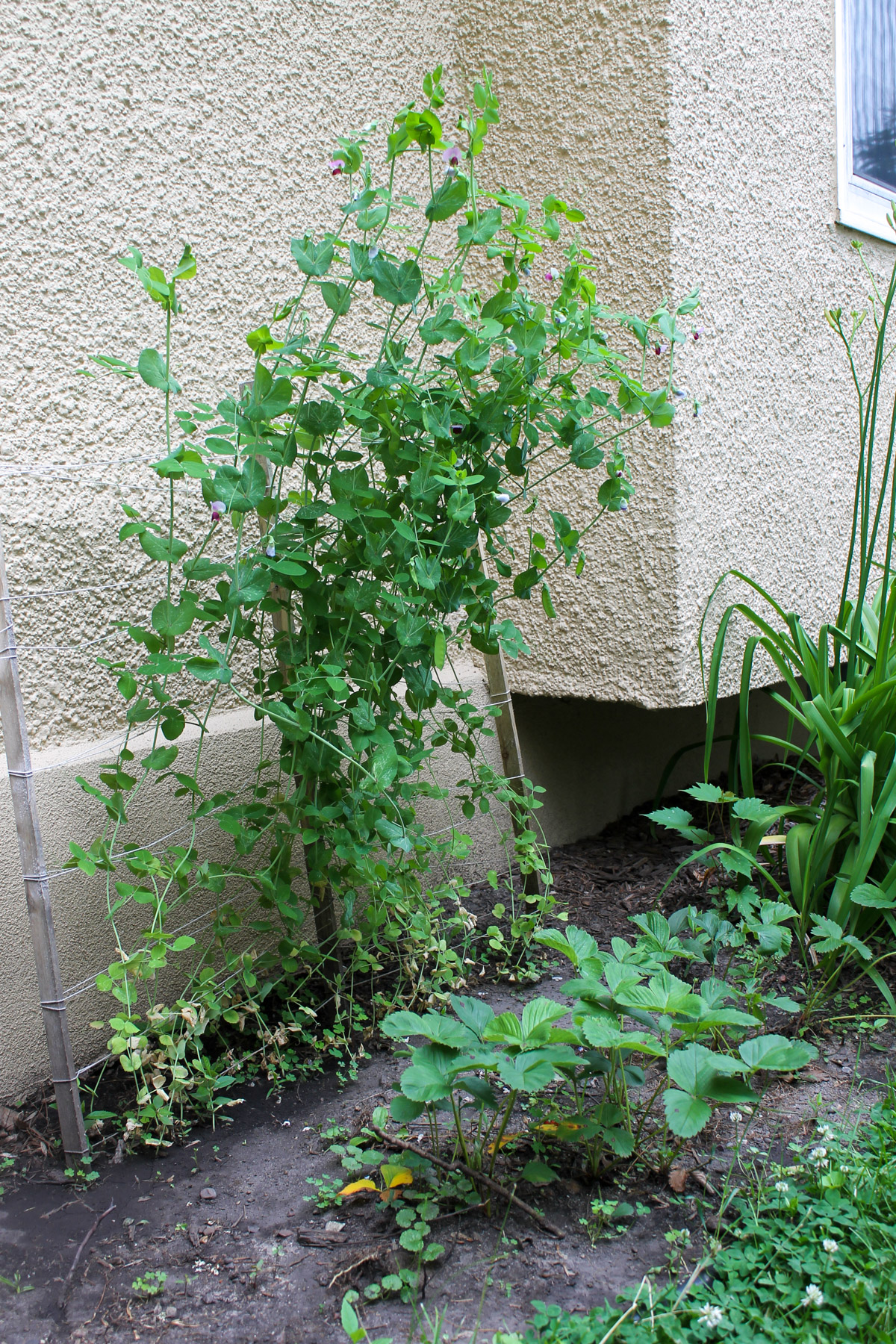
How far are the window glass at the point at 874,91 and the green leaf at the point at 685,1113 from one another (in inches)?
117

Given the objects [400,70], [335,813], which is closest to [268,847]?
[335,813]

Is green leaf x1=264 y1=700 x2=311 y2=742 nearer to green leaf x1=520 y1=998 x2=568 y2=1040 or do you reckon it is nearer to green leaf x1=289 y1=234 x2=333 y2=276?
green leaf x1=520 y1=998 x2=568 y2=1040

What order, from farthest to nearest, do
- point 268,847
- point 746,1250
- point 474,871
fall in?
1. point 474,871
2. point 268,847
3. point 746,1250

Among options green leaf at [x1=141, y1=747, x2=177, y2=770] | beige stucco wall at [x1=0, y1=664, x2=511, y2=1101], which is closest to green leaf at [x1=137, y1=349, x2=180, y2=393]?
green leaf at [x1=141, y1=747, x2=177, y2=770]

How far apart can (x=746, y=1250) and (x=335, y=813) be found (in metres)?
0.89

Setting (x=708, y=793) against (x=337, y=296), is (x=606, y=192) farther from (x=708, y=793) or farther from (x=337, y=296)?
(x=708, y=793)

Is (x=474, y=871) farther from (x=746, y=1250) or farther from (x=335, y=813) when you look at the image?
(x=746, y=1250)

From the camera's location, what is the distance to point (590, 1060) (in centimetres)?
133

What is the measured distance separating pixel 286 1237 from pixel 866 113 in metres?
3.62

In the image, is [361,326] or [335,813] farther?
[361,326]

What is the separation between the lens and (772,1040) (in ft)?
4.25

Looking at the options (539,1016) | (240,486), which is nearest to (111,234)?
(240,486)

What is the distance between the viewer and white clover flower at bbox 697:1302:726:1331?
1102mm

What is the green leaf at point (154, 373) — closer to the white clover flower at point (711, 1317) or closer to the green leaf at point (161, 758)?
the green leaf at point (161, 758)
